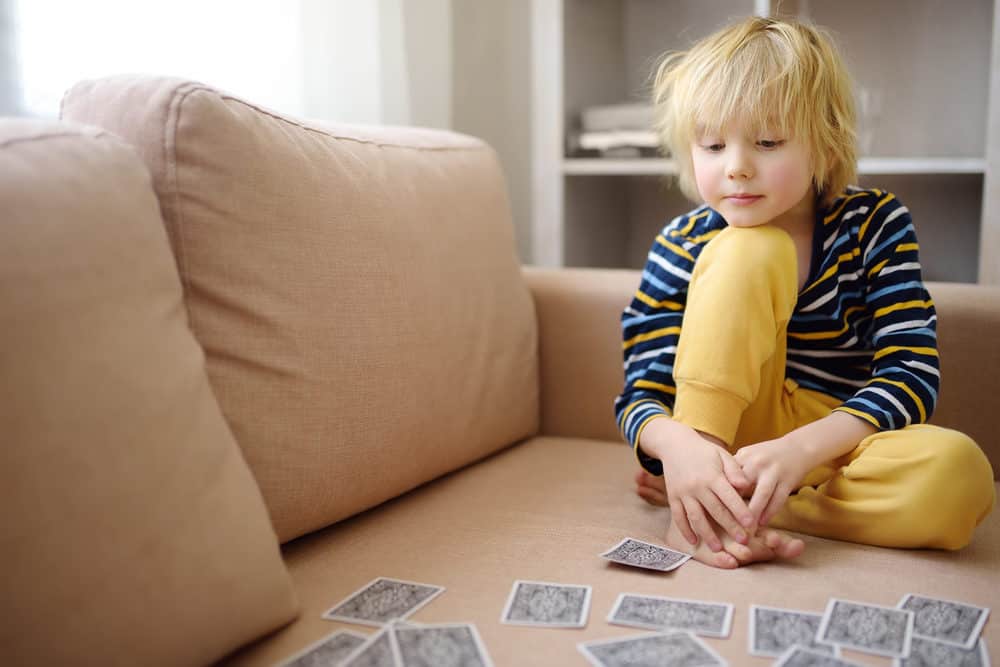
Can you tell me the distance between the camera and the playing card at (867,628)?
842mm

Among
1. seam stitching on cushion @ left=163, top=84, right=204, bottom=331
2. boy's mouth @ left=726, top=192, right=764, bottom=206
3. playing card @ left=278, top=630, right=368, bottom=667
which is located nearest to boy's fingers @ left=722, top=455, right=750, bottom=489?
boy's mouth @ left=726, top=192, right=764, bottom=206

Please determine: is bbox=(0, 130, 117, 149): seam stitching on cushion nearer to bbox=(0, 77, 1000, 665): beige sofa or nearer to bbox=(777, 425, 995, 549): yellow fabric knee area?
bbox=(0, 77, 1000, 665): beige sofa

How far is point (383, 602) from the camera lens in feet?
3.08

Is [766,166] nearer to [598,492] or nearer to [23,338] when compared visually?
[598,492]

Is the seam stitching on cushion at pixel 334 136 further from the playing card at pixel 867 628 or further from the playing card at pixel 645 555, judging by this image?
the playing card at pixel 867 628

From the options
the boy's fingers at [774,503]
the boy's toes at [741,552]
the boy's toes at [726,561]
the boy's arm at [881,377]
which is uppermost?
the boy's arm at [881,377]

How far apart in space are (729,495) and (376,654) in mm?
438

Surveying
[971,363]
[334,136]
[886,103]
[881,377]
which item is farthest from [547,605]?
[886,103]

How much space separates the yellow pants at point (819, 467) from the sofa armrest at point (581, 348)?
407 mm

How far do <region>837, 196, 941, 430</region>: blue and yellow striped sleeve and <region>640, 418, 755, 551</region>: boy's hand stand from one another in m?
0.19

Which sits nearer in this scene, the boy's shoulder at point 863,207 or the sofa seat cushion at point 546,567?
the sofa seat cushion at point 546,567

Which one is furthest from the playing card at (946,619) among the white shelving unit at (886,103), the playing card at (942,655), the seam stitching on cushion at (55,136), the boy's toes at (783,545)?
the white shelving unit at (886,103)

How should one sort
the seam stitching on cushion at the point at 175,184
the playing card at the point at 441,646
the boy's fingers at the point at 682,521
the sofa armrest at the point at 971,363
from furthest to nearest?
the sofa armrest at the point at 971,363 → the boy's fingers at the point at 682,521 → the seam stitching on cushion at the point at 175,184 → the playing card at the point at 441,646

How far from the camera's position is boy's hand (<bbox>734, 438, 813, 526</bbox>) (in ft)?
3.46
